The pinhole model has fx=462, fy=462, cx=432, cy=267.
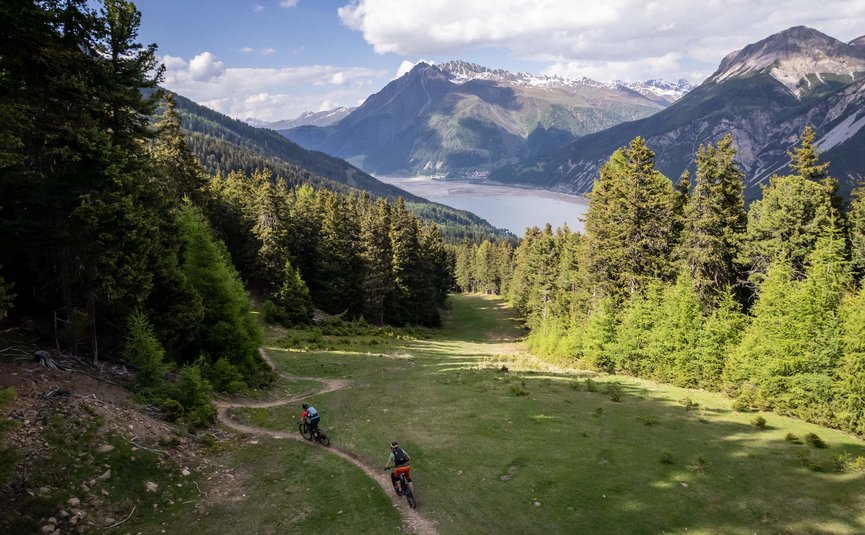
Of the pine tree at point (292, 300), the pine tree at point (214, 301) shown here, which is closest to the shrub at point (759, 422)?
the pine tree at point (214, 301)

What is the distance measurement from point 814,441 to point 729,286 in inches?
611

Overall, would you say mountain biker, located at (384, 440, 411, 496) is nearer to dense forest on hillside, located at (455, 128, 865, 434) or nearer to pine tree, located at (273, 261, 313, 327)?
dense forest on hillside, located at (455, 128, 865, 434)

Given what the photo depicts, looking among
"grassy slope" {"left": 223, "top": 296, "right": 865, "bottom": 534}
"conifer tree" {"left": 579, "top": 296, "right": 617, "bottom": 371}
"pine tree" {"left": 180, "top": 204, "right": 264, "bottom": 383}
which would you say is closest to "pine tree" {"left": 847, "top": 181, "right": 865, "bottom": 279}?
"conifer tree" {"left": 579, "top": 296, "right": 617, "bottom": 371}

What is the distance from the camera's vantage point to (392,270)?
A: 66.8 metres

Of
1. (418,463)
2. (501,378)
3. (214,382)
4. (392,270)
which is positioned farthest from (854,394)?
(392,270)

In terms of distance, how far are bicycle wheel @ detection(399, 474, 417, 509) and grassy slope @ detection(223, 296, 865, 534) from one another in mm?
462

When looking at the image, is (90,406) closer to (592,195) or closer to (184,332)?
(184,332)

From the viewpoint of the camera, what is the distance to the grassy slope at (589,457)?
46.8 ft

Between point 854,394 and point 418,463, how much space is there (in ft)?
70.0

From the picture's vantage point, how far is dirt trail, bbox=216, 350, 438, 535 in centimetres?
1427

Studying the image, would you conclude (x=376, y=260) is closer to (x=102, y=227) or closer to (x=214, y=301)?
(x=214, y=301)

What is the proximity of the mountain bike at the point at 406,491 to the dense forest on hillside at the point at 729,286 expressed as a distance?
20232 mm

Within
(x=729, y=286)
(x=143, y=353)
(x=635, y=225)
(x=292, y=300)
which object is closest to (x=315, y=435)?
(x=143, y=353)

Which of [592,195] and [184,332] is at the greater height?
[592,195]
